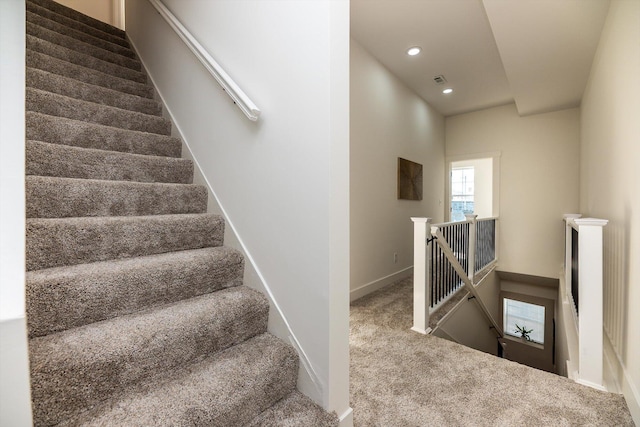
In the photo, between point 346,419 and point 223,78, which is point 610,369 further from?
point 223,78

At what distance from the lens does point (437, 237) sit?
8.46 ft

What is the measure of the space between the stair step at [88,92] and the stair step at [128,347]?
173cm

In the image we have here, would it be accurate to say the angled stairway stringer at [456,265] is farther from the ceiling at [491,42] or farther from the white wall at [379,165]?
the ceiling at [491,42]

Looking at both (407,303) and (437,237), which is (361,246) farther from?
(437,237)

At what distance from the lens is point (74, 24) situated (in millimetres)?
2855

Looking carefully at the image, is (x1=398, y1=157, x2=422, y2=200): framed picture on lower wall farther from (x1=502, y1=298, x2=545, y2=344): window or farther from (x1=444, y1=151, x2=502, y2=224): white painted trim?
(x1=502, y1=298, x2=545, y2=344): window

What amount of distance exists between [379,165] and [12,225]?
11.4ft

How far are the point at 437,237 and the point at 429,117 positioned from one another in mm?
3242

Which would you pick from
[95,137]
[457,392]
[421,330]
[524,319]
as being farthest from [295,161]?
[524,319]

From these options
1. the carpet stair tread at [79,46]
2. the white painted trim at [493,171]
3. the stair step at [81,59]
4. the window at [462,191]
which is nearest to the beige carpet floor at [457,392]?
the stair step at [81,59]

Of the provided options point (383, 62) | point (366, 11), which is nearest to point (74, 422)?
point (366, 11)

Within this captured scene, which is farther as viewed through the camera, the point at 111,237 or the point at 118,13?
the point at 118,13

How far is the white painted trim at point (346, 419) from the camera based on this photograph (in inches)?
50.5

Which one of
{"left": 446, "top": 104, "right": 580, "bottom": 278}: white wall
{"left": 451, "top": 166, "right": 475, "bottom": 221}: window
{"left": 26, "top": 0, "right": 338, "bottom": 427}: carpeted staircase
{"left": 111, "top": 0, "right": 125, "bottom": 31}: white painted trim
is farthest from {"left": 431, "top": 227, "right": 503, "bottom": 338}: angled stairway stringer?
{"left": 111, "top": 0, "right": 125, "bottom": 31}: white painted trim
